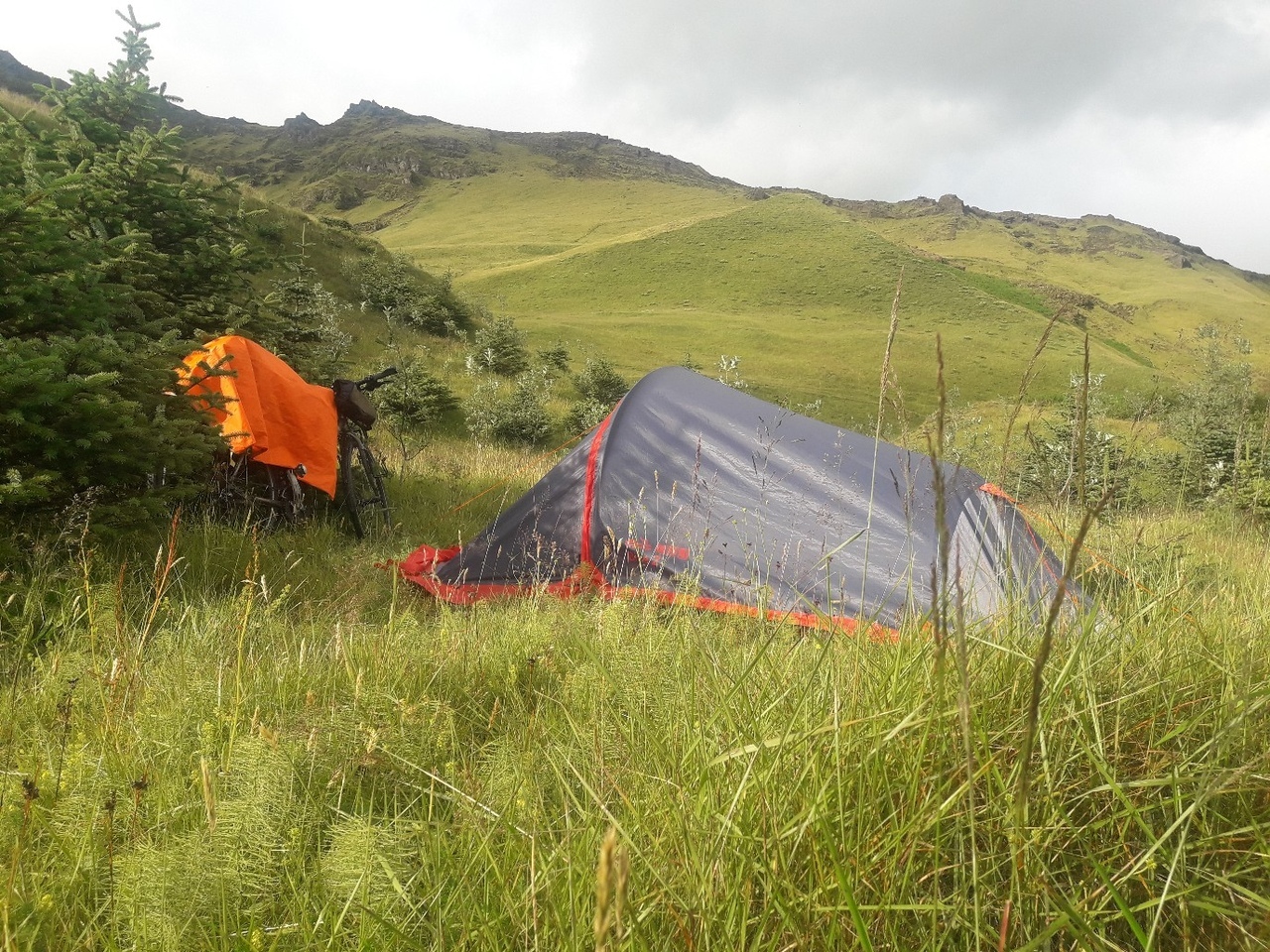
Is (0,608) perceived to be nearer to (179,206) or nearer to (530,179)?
(179,206)

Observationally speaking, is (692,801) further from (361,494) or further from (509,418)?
(509,418)

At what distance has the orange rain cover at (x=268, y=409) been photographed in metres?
4.66

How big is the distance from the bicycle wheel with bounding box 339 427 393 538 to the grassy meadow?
319 centimetres

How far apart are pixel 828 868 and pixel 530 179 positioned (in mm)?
147052

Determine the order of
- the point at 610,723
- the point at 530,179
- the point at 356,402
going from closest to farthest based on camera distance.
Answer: the point at 610,723 < the point at 356,402 < the point at 530,179

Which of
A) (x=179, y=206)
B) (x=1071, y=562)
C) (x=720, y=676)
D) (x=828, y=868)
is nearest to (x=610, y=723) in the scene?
(x=720, y=676)

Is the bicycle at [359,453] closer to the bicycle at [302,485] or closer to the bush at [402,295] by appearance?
the bicycle at [302,485]

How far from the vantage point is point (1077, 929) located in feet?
2.79

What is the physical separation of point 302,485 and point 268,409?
0.77 m

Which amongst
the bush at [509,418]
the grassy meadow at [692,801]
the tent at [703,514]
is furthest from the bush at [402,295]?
the grassy meadow at [692,801]

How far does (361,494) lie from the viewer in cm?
644

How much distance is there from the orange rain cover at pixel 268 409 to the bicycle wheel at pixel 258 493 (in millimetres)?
174

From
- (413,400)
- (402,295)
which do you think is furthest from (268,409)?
(402,295)

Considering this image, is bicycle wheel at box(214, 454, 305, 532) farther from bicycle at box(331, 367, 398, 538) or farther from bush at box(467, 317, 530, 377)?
bush at box(467, 317, 530, 377)
